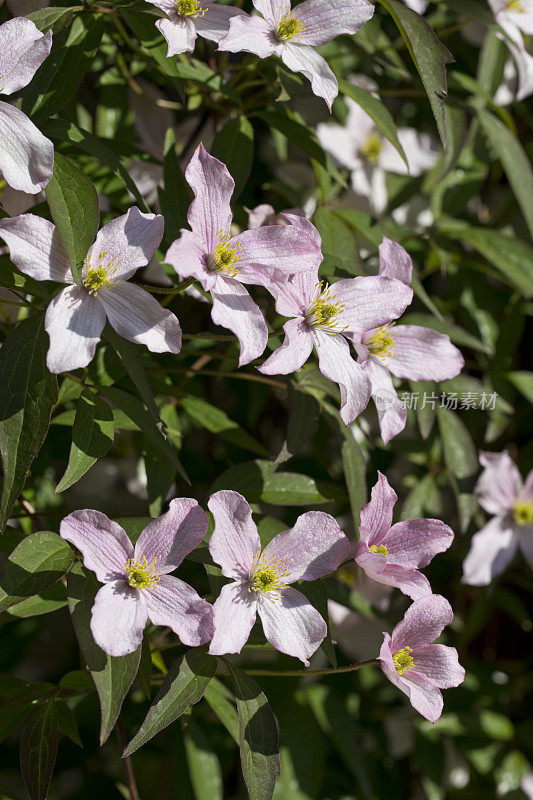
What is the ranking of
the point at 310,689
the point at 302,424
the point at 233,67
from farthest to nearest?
the point at 310,689
the point at 233,67
the point at 302,424

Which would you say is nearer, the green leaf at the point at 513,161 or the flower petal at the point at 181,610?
the flower petal at the point at 181,610

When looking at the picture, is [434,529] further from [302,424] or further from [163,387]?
[163,387]

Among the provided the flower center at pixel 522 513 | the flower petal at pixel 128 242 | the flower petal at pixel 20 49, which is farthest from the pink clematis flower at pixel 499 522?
the flower petal at pixel 20 49

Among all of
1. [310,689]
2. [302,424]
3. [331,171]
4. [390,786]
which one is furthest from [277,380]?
[390,786]

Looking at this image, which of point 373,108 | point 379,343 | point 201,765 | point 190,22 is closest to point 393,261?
point 379,343

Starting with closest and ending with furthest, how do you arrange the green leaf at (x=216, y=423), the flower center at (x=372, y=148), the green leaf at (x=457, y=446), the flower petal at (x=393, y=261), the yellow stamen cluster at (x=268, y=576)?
the yellow stamen cluster at (x=268, y=576) < the flower petal at (x=393, y=261) < the green leaf at (x=216, y=423) < the green leaf at (x=457, y=446) < the flower center at (x=372, y=148)

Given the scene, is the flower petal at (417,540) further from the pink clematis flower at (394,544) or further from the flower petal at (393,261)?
the flower petal at (393,261)

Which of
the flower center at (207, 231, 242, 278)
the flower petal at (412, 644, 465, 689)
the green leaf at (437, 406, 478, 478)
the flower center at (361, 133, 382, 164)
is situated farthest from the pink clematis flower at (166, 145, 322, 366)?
the flower center at (361, 133, 382, 164)
